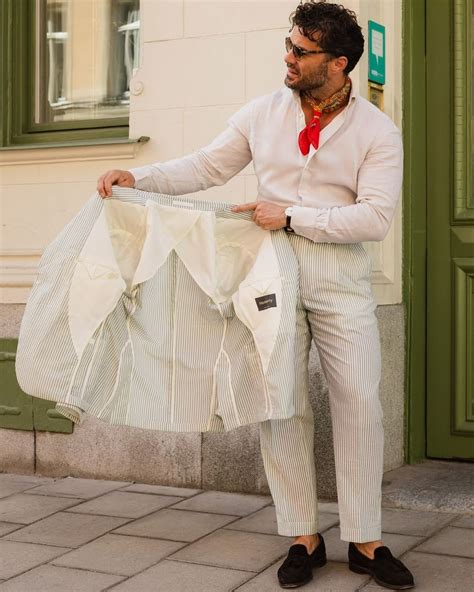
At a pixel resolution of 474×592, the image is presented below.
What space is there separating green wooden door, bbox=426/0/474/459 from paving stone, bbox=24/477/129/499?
170cm

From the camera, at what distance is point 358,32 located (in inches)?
157

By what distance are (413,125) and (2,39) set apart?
2.50 m

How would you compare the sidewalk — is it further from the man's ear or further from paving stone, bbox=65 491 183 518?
the man's ear

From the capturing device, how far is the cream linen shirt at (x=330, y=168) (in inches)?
154

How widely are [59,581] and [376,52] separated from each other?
2.91 m

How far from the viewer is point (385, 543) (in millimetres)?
4418

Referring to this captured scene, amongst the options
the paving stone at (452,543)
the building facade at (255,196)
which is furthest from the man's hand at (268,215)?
the paving stone at (452,543)

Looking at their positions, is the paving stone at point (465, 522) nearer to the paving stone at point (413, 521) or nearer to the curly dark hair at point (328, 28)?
the paving stone at point (413, 521)

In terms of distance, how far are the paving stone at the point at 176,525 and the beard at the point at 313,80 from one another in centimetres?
191

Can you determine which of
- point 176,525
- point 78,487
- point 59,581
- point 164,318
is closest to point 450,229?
point 164,318

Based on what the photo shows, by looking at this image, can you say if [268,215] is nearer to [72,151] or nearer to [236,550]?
[236,550]

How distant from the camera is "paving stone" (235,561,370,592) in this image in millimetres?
3881

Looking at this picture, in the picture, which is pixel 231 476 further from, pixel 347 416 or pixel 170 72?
pixel 170 72

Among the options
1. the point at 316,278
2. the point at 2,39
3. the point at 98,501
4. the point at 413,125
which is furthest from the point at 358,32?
the point at 2,39
